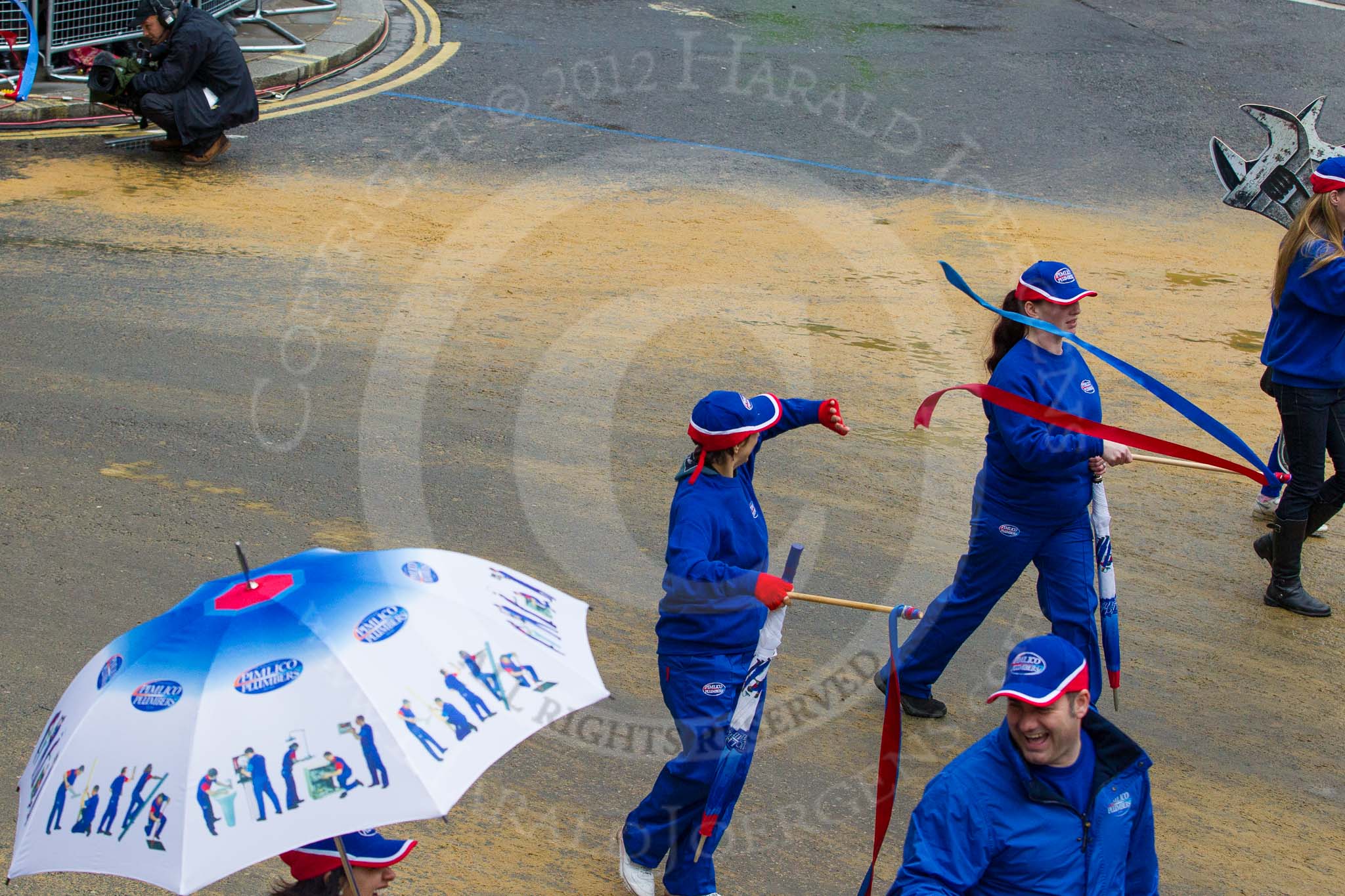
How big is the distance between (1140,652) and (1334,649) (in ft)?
3.00

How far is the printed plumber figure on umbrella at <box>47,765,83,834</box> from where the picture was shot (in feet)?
9.11

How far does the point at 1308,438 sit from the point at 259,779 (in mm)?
5129

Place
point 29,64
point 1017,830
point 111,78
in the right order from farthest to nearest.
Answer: point 29,64 < point 111,78 < point 1017,830

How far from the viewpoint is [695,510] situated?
4.12 m

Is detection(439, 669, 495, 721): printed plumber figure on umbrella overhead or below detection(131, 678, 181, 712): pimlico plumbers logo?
below

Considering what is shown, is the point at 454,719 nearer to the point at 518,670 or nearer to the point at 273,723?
the point at 518,670

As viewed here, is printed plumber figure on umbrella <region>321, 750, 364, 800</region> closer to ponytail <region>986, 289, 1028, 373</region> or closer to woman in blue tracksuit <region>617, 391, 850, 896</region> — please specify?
woman in blue tracksuit <region>617, 391, 850, 896</region>

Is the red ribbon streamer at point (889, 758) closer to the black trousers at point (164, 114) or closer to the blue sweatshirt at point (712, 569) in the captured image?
the blue sweatshirt at point (712, 569)

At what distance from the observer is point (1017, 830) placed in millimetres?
2941

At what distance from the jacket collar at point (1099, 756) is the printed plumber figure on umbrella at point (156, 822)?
186cm

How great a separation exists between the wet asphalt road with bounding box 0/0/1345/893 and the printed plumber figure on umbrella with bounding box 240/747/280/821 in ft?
5.67


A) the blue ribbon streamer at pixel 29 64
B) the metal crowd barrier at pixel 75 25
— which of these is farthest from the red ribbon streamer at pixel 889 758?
the metal crowd barrier at pixel 75 25

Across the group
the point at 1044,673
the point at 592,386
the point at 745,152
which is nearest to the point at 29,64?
the point at 745,152

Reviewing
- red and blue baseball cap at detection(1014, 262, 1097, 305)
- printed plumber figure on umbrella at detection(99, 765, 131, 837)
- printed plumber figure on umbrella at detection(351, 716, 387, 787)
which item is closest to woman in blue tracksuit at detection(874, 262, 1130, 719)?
red and blue baseball cap at detection(1014, 262, 1097, 305)
